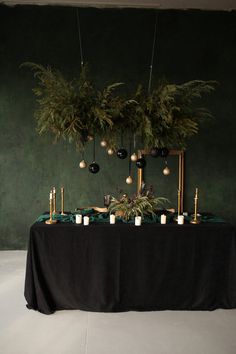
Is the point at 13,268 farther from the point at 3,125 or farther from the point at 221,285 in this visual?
the point at 221,285

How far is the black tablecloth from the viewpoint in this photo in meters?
3.39

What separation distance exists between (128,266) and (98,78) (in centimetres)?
324

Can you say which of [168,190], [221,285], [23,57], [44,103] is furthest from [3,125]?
[221,285]

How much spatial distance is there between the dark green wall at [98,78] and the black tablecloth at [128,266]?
83.6 inches

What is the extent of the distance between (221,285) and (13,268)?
2.80 meters

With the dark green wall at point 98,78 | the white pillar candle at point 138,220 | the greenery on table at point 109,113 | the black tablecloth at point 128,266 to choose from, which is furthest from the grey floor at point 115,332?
the dark green wall at point 98,78

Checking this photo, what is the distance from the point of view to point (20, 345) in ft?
9.16

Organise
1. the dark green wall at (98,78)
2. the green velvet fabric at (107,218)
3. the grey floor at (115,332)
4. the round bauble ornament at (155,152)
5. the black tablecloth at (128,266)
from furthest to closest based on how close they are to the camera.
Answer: the dark green wall at (98,78), the round bauble ornament at (155,152), the green velvet fabric at (107,218), the black tablecloth at (128,266), the grey floor at (115,332)

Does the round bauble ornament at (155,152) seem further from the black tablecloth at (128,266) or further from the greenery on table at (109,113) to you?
the black tablecloth at (128,266)

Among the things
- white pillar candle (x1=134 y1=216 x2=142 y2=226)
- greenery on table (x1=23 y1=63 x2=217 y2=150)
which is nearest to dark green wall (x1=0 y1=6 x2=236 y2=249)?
greenery on table (x1=23 y1=63 x2=217 y2=150)

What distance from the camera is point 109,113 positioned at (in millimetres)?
3777

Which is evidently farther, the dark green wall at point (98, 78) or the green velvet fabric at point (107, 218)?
the dark green wall at point (98, 78)

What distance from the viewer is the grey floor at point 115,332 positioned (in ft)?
9.05

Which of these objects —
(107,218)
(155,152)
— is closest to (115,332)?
(107,218)
